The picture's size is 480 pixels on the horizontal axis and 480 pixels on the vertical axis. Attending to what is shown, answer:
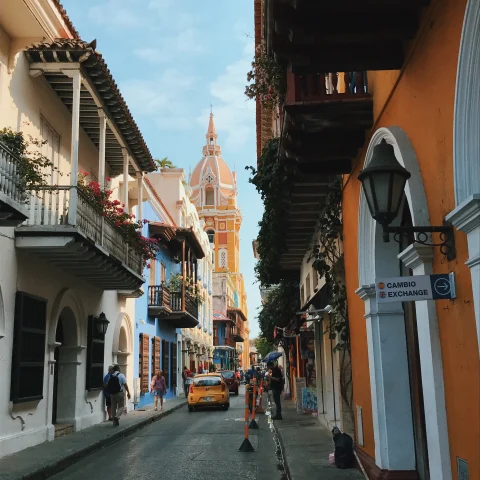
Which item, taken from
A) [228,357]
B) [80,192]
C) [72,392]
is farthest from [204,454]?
[228,357]

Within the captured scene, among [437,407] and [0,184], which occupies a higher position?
[0,184]

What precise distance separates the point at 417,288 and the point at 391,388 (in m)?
2.84

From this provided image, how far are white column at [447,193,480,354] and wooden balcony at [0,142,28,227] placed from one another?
21.3 ft

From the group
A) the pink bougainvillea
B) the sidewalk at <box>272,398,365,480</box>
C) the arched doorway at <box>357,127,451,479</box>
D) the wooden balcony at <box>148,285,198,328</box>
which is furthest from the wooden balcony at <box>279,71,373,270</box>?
the wooden balcony at <box>148,285,198,328</box>

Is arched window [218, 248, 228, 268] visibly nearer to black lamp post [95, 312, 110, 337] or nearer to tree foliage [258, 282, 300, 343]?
tree foliage [258, 282, 300, 343]

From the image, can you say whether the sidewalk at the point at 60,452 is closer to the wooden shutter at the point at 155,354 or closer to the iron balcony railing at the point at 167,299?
the iron balcony railing at the point at 167,299

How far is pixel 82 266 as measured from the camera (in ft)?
44.8

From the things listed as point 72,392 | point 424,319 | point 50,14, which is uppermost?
point 50,14

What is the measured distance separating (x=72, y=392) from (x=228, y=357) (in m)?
57.5

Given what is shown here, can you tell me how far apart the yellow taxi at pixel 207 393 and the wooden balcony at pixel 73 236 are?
364 inches

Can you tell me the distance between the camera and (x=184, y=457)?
11.3m

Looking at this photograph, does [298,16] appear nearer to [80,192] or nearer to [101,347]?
[80,192]

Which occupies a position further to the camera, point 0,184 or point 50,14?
point 50,14

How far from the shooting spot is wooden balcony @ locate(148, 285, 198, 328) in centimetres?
2477
